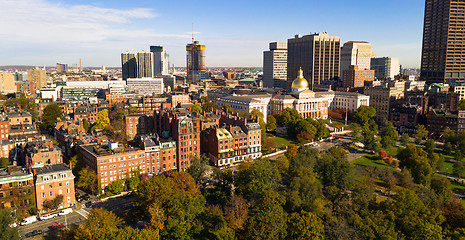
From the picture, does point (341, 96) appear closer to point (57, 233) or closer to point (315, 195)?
point (315, 195)

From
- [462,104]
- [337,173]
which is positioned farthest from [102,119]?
[462,104]

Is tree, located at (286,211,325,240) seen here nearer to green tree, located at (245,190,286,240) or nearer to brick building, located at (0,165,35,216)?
green tree, located at (245,190,286,240)

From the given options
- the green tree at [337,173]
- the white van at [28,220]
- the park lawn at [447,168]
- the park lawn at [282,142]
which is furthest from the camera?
the park lawn at [282,142]

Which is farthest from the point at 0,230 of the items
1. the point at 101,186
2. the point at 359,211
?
the point at 359,211

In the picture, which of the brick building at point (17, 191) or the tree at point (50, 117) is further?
the tree at point (50, 117)

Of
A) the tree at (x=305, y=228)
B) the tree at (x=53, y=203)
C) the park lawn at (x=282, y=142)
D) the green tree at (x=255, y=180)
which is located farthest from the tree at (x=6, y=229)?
the park lawn at (x=282, y=142)

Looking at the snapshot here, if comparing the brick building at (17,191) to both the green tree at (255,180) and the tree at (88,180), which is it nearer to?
the tree at (88,180)
